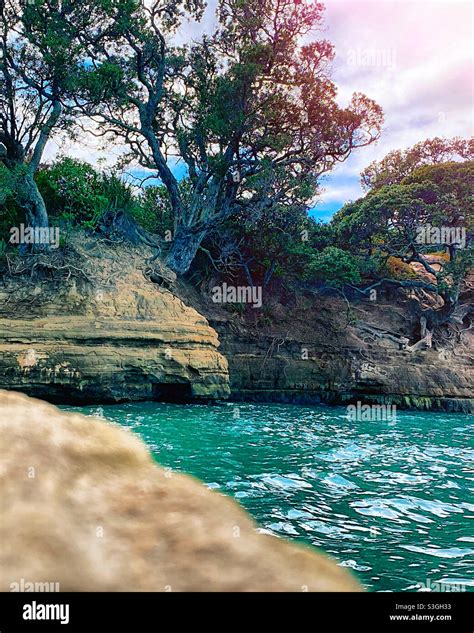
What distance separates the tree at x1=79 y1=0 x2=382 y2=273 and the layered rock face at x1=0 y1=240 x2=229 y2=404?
490 centimetres

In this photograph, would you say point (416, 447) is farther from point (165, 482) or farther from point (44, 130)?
point (44, 130)

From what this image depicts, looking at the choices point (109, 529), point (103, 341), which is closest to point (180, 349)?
point (103, 341)

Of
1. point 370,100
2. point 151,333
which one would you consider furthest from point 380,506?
point 370,100

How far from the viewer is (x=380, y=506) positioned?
589 centimetres

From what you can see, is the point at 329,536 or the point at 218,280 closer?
the point at 329,536

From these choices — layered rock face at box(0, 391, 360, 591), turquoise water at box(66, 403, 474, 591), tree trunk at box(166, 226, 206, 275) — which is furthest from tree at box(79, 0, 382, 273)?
layered rock face at box(0, 391, 360, 591)

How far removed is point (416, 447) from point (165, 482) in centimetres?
796

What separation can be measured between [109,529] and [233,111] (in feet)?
60.8

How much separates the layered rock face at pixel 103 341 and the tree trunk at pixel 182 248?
3610 millimetres

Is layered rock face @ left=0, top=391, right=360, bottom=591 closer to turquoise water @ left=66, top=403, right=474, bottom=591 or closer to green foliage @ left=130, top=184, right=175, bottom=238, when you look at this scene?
turquoise water @ left=66, top=403, right=474, bottom=591

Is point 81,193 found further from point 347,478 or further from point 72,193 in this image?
point 347,478

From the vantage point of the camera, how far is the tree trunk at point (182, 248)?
776 inches

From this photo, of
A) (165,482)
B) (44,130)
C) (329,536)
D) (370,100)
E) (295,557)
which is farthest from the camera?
(370,100)

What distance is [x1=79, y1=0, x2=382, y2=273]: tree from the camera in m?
18.8
